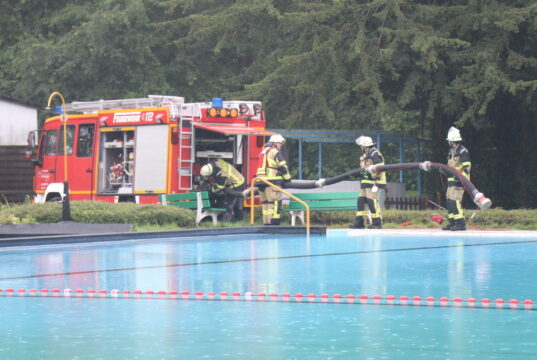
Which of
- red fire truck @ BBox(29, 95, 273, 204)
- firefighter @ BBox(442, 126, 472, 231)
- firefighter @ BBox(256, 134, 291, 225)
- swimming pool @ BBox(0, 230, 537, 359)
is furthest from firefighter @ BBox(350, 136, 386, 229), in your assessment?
swimming pool @ BBox(0, 230, 537, 359)

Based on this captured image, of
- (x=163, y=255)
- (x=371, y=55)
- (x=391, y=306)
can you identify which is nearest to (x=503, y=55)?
(x=371, y=55)

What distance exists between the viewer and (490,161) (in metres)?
29.4

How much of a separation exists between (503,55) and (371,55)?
3319mm

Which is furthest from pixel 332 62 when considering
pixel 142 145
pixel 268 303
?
pixel 268 303

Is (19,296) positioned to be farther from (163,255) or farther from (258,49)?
(258,49)

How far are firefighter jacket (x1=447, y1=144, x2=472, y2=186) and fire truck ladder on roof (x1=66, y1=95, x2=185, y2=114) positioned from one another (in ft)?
20.7

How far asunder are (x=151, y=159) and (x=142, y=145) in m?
0.42

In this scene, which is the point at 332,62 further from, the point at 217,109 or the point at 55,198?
the point at 55,198

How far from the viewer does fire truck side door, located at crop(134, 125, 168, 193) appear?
23828mm

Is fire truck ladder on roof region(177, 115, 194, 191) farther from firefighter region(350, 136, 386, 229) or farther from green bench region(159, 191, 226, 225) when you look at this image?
firefighter region(350, 136, 386, 229)

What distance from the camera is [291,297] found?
11.0 m

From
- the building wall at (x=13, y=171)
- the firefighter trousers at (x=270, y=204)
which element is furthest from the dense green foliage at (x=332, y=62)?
the building wall at (x=13, y=171)

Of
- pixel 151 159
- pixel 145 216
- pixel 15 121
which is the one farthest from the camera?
pixel 15 121

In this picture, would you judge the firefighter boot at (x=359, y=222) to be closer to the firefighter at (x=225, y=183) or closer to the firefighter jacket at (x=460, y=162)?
the firefighter jacket at (x=460, y=162)
